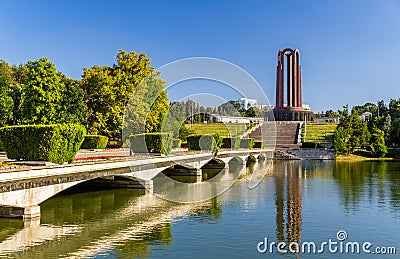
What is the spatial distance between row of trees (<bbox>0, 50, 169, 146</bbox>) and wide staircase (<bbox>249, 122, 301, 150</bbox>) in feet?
115

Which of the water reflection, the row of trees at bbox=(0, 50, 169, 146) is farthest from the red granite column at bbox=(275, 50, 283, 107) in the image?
the water reflection

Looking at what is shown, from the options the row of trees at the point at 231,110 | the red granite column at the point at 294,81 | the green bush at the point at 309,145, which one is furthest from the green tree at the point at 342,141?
the red granite column at the point at 294,81

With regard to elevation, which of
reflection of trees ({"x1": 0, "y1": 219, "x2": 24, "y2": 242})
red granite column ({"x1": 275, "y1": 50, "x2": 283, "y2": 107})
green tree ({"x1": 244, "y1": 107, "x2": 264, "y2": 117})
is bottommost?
reflection of trees ({"x1": 0, "y1": 219, "x2": 24, "y2": 242})

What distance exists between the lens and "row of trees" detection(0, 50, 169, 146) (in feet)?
133

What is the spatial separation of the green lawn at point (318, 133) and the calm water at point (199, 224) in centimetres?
5283

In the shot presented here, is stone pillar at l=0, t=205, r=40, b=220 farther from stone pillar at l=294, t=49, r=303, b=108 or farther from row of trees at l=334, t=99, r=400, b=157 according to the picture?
stone pillar at l=294, t=49, r=303, b=108

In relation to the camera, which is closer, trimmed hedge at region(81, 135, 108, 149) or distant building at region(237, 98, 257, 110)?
trimmed hedge at region(81, 135, 108, 149)

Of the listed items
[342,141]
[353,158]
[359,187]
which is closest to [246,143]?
[342,141]

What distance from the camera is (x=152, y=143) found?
38.5 meters

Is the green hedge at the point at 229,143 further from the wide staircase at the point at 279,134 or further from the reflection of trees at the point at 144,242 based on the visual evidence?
the reflection of trees at the point at 144,242

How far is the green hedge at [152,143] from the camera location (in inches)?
1459

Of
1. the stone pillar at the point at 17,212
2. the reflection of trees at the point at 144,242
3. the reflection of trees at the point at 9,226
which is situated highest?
the stone pillar at the point at 17,212

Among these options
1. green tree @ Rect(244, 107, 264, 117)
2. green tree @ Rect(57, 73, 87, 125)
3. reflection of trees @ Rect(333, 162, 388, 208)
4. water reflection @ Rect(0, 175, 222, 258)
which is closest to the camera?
water reflection @ Rect(0, 175, 222, 258)

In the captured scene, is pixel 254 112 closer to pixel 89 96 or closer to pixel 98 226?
pixel 89 96
